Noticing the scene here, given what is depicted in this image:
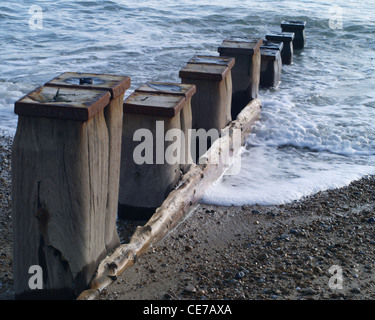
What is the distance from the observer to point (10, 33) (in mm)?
11781

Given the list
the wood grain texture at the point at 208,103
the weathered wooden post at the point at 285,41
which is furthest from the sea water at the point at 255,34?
the wood grain texture at the point at 208,103

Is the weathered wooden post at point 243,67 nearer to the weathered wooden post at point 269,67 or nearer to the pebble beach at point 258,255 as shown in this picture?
the weathered wooden post at point 269,67

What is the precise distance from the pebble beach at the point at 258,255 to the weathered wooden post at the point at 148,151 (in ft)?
0.68

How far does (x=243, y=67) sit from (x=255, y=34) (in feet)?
20.7

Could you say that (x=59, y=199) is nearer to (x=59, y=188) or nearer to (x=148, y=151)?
(x=59, y=188)

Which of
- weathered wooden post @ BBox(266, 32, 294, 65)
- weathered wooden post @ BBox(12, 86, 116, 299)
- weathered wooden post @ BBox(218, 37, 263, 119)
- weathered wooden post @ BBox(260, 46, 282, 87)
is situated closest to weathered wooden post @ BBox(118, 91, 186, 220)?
weathered wooden post @ BBox(12, 86, 116, 299)

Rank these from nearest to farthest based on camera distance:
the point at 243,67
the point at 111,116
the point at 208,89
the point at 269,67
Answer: the point at 111,116
the point at 208,89
the point at 243,67
the point at 269,67

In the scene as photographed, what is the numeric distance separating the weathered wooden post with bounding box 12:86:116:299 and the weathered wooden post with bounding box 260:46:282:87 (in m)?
5.03

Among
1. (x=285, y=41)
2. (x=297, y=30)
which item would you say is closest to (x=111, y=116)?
(x=285, y=41)

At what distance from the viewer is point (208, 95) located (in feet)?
16.5

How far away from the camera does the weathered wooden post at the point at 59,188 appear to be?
8.64 feet

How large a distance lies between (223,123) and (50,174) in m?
2.88

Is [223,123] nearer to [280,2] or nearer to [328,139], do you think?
[328,139]
